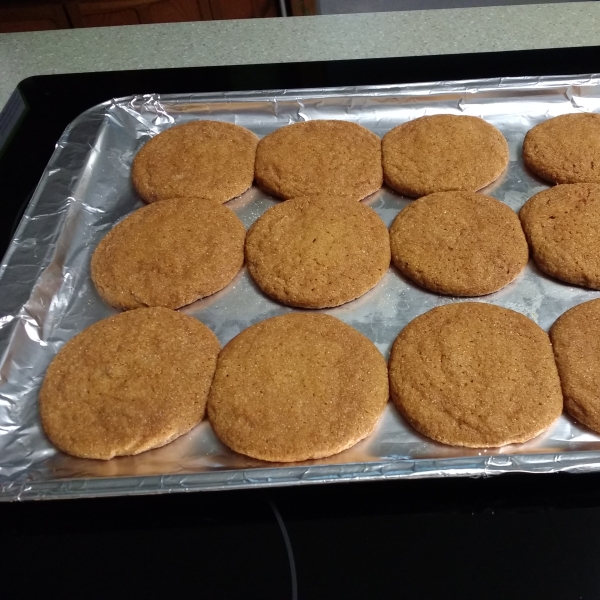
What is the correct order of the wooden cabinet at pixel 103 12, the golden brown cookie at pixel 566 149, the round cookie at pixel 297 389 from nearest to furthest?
the round cookie at pixel 297 389 → the golden brown cookie at pixel 566 149 → the wooden cabinet at pixel 103 12

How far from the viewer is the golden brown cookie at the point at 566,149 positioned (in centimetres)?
171

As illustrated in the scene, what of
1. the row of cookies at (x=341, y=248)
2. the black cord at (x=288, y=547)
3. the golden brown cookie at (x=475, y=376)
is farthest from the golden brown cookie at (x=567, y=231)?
the black cord at (x=288, y=547)

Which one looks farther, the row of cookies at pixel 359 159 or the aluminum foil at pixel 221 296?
the row of cookies at pixel 359 159

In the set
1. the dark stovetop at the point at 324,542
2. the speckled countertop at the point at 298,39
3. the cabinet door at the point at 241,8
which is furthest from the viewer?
the cabinet door at the point at 241,8

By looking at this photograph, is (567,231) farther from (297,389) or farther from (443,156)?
(297,389)

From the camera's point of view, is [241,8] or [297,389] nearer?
[297,389]

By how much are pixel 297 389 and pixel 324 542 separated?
1.11 ft

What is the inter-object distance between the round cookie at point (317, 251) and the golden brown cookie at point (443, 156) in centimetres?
19

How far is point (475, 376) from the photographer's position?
1.30m

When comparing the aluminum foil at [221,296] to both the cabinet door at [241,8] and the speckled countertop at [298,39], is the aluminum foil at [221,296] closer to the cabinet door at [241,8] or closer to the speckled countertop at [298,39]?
the speckled countertop at [298,39]

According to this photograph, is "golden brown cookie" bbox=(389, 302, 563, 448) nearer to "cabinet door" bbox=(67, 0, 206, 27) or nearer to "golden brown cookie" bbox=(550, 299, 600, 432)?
"golden brown cookie" bbox=(550, 299, 600, 432)

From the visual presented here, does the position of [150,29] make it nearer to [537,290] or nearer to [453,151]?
[453,151]

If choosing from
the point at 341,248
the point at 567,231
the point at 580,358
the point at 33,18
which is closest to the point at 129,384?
the point at 341,248

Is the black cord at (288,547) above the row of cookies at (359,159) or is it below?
below
